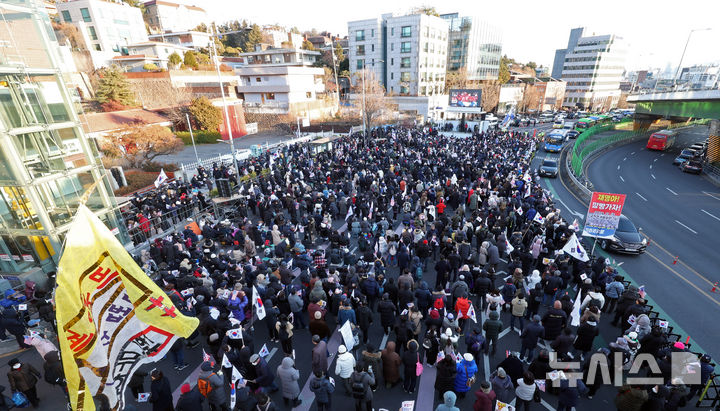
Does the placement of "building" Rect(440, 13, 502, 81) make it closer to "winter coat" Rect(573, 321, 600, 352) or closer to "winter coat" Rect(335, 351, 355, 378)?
"winter coat" Rect(573, 321, 600, 352)

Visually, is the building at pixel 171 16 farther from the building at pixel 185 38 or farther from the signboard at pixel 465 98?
the signboard at pixel 465 98

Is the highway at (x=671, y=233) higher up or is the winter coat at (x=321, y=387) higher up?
the winter coat at (x=321, y=387)

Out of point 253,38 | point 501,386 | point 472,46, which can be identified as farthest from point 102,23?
point 501,386

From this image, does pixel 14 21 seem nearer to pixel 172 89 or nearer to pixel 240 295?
pixel 240 295

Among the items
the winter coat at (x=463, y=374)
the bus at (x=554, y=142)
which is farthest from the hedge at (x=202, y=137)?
the winter coat at (x=463, y=374)

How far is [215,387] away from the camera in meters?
6.37

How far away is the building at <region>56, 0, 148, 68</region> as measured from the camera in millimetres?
54594

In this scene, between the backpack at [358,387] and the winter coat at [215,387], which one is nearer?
the winter coat at [215,387]

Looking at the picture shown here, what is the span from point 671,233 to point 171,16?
10037cm

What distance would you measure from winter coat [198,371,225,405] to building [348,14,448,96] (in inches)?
2531

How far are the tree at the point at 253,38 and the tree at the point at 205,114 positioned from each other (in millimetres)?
39868

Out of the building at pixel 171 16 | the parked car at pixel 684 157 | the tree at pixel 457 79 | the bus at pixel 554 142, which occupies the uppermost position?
the building at pixel 171 16

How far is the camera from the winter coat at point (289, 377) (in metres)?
6.56

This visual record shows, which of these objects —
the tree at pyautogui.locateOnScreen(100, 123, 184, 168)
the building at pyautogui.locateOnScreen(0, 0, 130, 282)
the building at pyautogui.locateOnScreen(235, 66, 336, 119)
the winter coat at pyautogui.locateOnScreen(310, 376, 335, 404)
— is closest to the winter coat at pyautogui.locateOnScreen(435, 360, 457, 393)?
the winter coat at pyautogui.locateOnScreen(310, 376, 335, 404)
